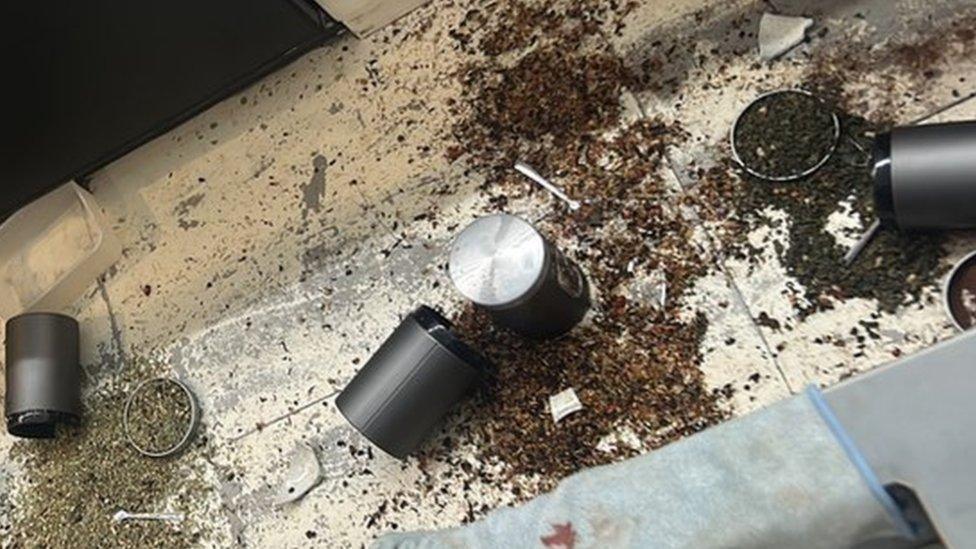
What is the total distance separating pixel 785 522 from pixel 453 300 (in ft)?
2.41

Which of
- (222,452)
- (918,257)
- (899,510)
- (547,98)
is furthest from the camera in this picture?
(222,452)

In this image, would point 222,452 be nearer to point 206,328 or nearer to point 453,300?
point 206,328

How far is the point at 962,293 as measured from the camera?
1.21m

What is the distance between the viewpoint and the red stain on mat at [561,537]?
39.4 inches

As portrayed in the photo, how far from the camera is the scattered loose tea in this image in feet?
5.39

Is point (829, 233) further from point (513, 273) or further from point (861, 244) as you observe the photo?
point (513, 273)

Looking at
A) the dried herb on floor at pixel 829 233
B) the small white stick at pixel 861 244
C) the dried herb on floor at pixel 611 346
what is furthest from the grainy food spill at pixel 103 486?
the small white stick at pixel 861 244

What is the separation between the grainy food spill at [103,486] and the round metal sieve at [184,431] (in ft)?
0.05

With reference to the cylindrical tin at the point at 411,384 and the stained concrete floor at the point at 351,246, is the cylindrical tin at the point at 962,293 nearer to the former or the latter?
the stained concrete floor at the point at 351,246

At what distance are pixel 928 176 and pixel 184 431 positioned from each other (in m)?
1.17

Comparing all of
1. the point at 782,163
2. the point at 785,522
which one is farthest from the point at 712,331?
the point at 785,522

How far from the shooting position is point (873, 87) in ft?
4.31

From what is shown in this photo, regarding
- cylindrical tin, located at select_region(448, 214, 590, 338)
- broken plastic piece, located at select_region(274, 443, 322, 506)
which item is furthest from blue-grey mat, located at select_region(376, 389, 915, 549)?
broken plastic piece, located at select_region(274, 443, 322, 506)

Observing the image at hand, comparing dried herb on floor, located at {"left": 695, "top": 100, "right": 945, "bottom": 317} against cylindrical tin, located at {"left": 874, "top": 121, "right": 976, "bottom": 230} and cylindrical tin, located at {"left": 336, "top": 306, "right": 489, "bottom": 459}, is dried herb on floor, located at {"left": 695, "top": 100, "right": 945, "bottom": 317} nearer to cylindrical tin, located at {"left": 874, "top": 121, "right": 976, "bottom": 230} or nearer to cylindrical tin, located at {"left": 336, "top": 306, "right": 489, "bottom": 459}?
cylindrical tin, located at {"left": 874, "top": 121, "right": 976, "bottom": 230}
